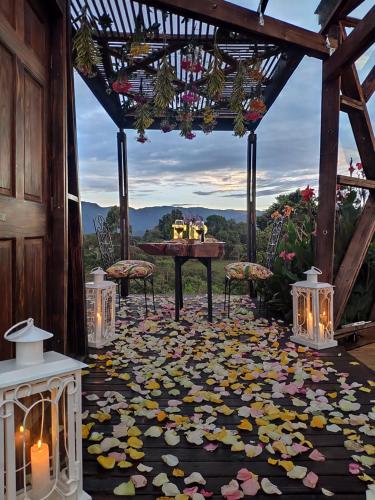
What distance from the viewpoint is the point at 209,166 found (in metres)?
6.58

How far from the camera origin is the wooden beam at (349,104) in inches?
113

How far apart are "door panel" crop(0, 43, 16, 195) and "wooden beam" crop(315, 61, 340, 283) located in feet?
7.86

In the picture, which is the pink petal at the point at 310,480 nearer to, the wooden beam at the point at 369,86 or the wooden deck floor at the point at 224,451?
the wooden deck floor at the point at 224,451

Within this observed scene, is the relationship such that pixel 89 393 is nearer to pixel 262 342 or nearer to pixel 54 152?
pixel 54 152

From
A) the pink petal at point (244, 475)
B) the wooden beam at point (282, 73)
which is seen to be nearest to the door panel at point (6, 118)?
the pink petal at point (244, 475)

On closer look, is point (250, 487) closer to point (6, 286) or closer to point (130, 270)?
point (6, 286)

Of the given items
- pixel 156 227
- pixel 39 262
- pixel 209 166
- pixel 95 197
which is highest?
pixel 209 166

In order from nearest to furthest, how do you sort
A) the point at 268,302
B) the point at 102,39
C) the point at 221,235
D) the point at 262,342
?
1. the point at 262,342
2. the point at 102,39
3. the point at 268,302
4. the point at 221,235

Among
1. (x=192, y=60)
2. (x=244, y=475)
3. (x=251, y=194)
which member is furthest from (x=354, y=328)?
(x=192, y=60)

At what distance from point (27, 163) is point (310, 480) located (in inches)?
63.6

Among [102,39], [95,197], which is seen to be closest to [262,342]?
[102,39]

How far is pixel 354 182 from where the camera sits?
2922 millimetres

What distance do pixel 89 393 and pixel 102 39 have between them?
2.86 metres

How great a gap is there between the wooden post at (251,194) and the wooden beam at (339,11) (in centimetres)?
210
